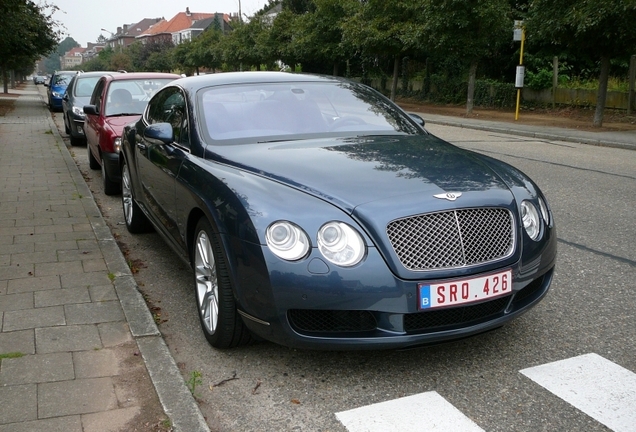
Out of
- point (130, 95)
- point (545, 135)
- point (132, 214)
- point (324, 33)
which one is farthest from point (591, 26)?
point (324, 33)

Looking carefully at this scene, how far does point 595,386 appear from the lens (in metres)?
3.34

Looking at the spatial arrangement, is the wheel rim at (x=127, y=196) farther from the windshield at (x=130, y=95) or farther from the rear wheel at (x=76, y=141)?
the rear wheel at (x=76, y=141)

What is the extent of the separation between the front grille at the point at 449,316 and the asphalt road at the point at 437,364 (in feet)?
1.05

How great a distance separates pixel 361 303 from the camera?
3.18 m

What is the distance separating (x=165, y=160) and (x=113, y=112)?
Result: 5025mm

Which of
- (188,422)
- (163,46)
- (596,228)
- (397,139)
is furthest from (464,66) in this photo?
(163,46)

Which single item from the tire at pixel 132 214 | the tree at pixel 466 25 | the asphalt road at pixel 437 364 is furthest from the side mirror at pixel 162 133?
the tree at pixel 466 25

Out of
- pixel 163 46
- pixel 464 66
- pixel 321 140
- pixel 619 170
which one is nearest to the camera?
pixel 321 140

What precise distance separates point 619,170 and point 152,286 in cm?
859

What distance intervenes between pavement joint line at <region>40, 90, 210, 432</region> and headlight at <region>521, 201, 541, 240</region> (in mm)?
1926

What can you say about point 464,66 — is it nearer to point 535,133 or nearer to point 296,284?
point 535,133

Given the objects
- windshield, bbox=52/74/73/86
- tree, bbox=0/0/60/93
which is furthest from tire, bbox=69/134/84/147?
windshield, bbox=52/74/73/86

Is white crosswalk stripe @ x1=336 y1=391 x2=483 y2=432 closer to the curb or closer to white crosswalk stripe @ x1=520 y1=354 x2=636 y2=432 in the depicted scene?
white crosswalk stripe @ x1=520 y1=354 x2=636 y2=432

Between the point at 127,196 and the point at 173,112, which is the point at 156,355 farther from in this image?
the point at 127,196
